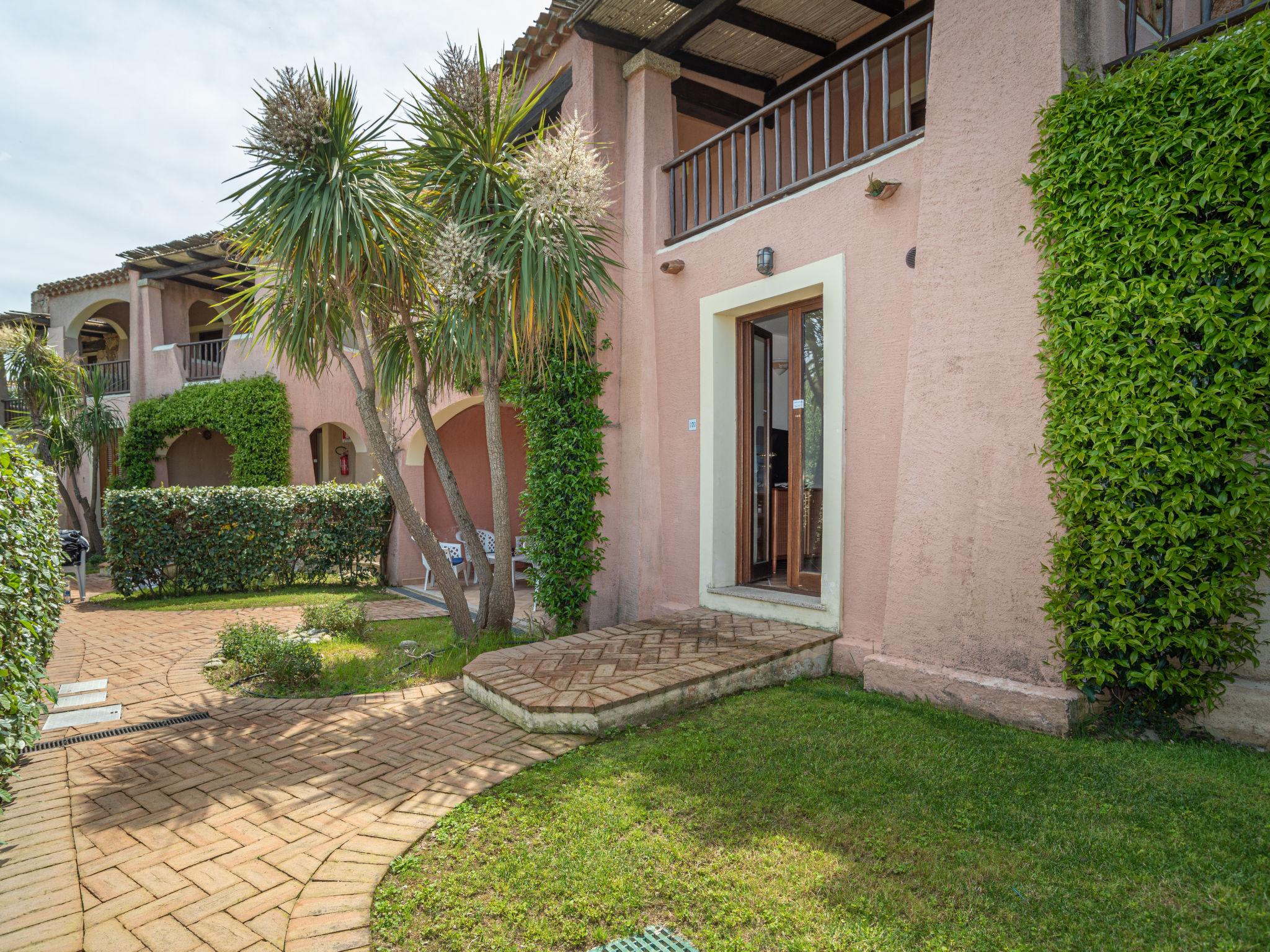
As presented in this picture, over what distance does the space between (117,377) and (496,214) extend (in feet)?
53.4

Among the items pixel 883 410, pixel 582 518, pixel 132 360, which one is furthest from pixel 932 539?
pixel 132 360

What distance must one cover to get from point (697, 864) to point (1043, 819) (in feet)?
4.68

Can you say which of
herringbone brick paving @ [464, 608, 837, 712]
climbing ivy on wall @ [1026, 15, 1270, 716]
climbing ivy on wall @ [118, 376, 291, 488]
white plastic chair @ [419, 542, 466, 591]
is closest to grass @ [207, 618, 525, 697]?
herringbone brick paving @ [464, 608, 837, 712]

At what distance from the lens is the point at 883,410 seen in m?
4.70

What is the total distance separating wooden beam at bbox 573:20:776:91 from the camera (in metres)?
6.53

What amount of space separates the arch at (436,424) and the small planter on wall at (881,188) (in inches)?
236

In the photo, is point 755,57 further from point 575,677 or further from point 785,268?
point 575,677

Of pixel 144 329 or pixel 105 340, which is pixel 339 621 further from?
pixel 105 340

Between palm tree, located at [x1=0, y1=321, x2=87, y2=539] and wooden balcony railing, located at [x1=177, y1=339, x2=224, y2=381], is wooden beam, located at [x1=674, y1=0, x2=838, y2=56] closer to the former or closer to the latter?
wooden balcony railing, located at [x1=177, y1=339, x2=224, y2=381]

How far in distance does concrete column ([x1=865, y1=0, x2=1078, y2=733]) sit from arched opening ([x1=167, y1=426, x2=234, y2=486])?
16888 millimetres

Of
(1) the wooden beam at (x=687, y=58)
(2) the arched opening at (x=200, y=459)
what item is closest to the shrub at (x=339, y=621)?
(1) the wooden beam at (x=687, y=58)

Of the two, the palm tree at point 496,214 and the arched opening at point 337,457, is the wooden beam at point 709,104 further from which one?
the arched opening at point 337,457

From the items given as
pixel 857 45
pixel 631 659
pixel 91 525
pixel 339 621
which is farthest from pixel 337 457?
pixel 857 45

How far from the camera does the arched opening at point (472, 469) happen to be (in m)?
11.6
